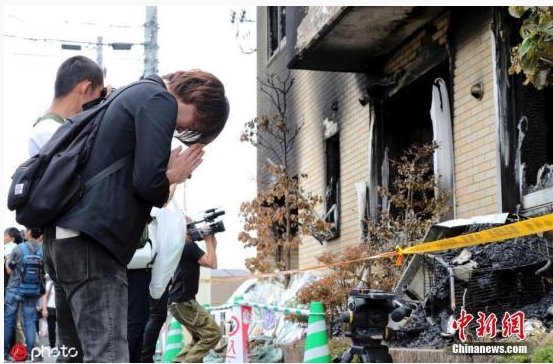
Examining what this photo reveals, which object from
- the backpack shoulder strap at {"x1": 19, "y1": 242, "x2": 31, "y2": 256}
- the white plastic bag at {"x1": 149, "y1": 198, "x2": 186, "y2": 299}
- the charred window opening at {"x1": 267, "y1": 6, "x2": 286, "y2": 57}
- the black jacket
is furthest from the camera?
the charred window opening at {"x1": 267, "y1": 6, "x2": 286, "y2": 57}

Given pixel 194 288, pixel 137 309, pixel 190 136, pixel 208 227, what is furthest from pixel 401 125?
pixel 190 136

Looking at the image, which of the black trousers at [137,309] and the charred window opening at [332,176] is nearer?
the black trousers at [137,309]

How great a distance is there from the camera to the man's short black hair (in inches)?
178

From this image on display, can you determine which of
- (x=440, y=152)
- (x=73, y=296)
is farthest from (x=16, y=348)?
(x=73, y=296)

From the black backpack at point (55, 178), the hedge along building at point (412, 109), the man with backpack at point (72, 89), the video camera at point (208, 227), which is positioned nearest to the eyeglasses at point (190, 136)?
the black backpack at point (55, 178)

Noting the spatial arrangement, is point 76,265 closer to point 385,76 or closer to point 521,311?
point 521,311

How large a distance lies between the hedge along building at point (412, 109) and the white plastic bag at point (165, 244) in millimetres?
3574

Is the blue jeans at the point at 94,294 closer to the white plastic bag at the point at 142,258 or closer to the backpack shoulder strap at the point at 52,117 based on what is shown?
the backpack shoulder strap at the point at 52,117

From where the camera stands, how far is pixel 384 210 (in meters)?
10.7

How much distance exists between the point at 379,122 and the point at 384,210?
1.24 meters

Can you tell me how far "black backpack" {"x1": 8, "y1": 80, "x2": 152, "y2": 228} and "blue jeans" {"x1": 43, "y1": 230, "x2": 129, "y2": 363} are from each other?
0.43ft

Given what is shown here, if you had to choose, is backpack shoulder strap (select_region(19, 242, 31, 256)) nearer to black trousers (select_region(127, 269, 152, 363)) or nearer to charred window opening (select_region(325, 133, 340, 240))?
charred window opening (select_region(325, 133, 340, 240))

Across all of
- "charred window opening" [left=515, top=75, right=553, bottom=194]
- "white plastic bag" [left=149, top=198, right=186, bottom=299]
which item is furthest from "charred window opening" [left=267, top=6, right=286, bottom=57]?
"white plastic bag" [left=149, top=198, right=186, bottom=299]

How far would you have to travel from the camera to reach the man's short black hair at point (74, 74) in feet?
14.8
